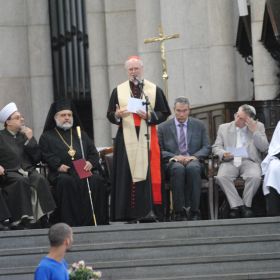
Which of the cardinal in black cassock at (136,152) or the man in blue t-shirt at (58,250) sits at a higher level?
the cardinal in black cassock at (136,152)

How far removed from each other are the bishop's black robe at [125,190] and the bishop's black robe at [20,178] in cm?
84

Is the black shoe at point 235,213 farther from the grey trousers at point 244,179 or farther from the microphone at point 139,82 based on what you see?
the microphone at point 139,82

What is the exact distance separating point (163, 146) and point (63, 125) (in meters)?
1.24

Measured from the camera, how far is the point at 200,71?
2252 cm

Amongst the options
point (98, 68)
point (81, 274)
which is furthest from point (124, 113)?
point (98, 68)

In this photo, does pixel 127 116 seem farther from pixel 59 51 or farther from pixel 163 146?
pixel 59 51

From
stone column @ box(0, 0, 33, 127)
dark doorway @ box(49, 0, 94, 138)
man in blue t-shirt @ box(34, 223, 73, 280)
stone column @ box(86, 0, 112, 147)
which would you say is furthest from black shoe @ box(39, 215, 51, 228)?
dark doorway @ box(49, 0, 94, 138)

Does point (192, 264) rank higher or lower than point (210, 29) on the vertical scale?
lower

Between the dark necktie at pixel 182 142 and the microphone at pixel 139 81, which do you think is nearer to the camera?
the microphone at pixel 139 81

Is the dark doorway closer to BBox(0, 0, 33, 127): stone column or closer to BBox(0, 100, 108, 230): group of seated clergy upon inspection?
BBox(0, 0, 33, 127): stone column

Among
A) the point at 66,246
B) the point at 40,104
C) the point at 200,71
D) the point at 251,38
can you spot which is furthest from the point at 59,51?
the point at 66,246

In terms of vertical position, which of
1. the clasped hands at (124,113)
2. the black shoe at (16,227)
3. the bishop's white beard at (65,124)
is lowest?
the black shoe at (16,227)

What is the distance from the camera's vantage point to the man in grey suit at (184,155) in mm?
16375

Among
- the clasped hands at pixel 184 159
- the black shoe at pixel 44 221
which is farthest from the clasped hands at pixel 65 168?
the clasped hands at pixel 184 159
